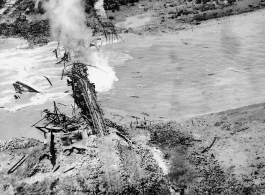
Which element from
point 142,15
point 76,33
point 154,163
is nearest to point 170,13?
point 142,15

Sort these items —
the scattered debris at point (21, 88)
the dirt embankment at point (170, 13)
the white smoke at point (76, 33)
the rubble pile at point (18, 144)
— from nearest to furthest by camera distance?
the rubble pile at point (18, 144)
the scattered debris at point (21, 88)
the white smoke at point (76, 33)
the dirt embankment at point (170, 13)

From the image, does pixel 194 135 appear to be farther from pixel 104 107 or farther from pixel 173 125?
pixel 104 107

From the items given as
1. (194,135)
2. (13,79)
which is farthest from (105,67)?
(194,135)

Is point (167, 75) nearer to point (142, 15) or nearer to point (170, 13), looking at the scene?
point (170, 13)

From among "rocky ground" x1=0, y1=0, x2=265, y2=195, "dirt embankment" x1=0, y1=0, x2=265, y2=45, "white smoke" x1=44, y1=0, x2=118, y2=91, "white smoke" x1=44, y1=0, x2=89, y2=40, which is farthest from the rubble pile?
"dirt embankment" x1=0, y1=0, x2=265, y2=45

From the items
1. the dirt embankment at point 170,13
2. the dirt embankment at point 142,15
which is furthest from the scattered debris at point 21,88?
the dirt embankment at point 170,13

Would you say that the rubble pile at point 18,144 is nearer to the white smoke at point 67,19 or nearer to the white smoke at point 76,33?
the white smoke at point 76,33

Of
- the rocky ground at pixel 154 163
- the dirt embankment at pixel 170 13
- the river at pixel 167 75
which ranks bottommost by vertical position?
the rocky ground at pixel 154 163

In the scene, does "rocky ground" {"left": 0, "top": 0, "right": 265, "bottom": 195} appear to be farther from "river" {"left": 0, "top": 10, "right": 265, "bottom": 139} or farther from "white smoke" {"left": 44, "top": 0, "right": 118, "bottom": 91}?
"white smoke" {"left": 44, "top": 0, "right": 118, "bottom": 91}
